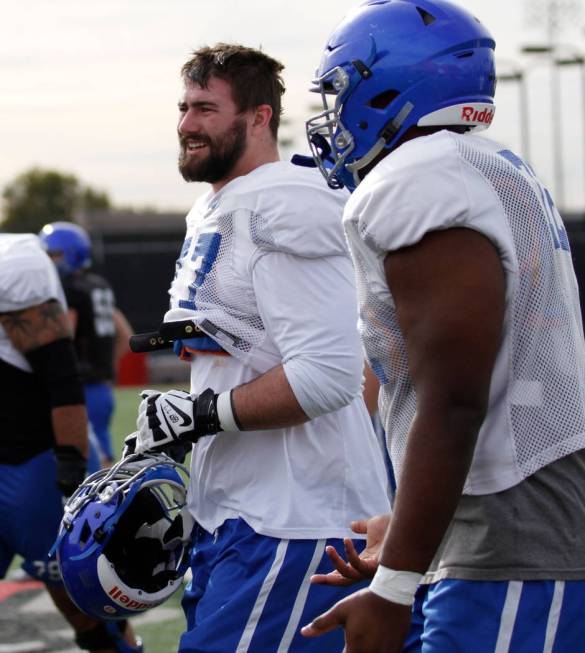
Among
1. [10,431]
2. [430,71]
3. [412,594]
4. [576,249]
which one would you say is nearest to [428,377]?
[412,594]

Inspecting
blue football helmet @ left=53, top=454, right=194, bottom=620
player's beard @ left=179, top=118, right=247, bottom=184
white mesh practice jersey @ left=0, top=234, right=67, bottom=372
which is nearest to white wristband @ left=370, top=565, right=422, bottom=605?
blue football helmet @ left=53, top=454, right=194, bottom=620

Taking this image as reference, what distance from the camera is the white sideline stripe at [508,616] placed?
2111 mm

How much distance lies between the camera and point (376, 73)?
2.33 meters

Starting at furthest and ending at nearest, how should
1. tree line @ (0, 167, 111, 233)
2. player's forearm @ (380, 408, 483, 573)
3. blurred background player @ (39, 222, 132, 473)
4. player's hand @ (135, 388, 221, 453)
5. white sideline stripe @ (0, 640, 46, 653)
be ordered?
1. tree line @ (0, 167, 111, 233)
2. blurred background player @ (39, 222, 132, 473)
3. white sideline stripe @ (0, 640, 46, 653)
4. player's hand @ (135, 388, 221, 453)
5. player's forearm @ (380, 408, 483, 573)

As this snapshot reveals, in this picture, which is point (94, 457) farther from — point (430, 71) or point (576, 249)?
point (576, 249)

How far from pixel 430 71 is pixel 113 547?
1.54 m

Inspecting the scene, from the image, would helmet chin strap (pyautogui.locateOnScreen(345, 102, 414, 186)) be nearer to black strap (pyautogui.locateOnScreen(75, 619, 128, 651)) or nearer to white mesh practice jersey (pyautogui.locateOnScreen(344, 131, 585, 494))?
white mesh practice jersey (pyautogui.locateOnScreen(344, 131, 585, 494))

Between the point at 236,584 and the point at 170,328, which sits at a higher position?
the point at 170,328

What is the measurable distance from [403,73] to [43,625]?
13.7 ft

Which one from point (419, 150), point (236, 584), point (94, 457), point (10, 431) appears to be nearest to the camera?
point (419, 150)

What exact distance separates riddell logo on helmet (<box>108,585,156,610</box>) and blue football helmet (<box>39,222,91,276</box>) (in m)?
6.32

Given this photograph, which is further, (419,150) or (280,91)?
(280,91)

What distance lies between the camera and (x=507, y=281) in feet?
6.88

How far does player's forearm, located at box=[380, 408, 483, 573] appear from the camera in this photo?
6.44 feet
